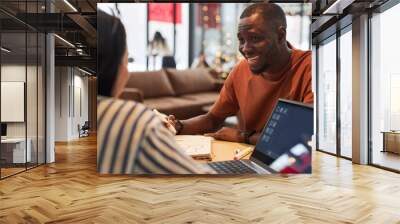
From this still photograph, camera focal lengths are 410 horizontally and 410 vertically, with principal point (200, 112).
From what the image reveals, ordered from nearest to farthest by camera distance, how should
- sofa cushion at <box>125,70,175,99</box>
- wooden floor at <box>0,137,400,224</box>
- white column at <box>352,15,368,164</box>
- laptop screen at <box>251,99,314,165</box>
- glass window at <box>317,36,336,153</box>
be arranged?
1. laptop screen at <box>251,99,314,165</box>
2. sofa cushion at <box>125,70,175,99</box>
3. wooden floor at <box>0,137,400,224</box>
4. white column at <box>352,15,368,164</box>
5. glass window at <box>317,36,336,153</box>

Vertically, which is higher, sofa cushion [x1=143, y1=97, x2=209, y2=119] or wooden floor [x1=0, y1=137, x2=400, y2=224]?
sofa cushion [x1=143, y1=97, x2=209, y2=119]

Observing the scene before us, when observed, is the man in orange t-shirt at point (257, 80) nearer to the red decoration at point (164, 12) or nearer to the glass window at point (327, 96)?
the red decoration at point (164, 12)

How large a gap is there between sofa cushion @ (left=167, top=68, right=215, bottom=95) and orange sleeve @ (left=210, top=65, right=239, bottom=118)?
0.12 meters

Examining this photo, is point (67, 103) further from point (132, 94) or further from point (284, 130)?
point (284, 130)

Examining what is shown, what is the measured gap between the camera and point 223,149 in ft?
12.4

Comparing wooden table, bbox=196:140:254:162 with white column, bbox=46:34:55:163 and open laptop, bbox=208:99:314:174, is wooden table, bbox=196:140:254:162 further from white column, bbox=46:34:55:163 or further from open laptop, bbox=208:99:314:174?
white column, bbox=46:34:55:163

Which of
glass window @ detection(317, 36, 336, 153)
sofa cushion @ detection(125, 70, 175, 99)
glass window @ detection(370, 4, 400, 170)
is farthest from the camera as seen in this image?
glass window @ detection(317, 36, 336, 153)

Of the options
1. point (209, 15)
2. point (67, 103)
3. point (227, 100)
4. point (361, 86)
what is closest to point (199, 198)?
point (227, 100)

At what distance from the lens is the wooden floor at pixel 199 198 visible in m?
3.98

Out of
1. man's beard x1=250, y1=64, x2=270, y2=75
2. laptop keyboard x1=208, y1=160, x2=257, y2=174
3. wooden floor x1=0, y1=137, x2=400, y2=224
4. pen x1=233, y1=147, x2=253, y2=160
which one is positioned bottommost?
wooden floor x1=0, y1=137, x2=400, y2=224

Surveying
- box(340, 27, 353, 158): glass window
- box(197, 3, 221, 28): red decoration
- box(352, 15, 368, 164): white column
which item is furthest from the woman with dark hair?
box(340, 27, 353, 158): glass window

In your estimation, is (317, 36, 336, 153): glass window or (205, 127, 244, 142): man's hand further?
(317, 36, 336, 153): glass window

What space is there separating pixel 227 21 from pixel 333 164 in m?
5.41

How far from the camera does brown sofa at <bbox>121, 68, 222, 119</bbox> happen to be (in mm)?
3659
